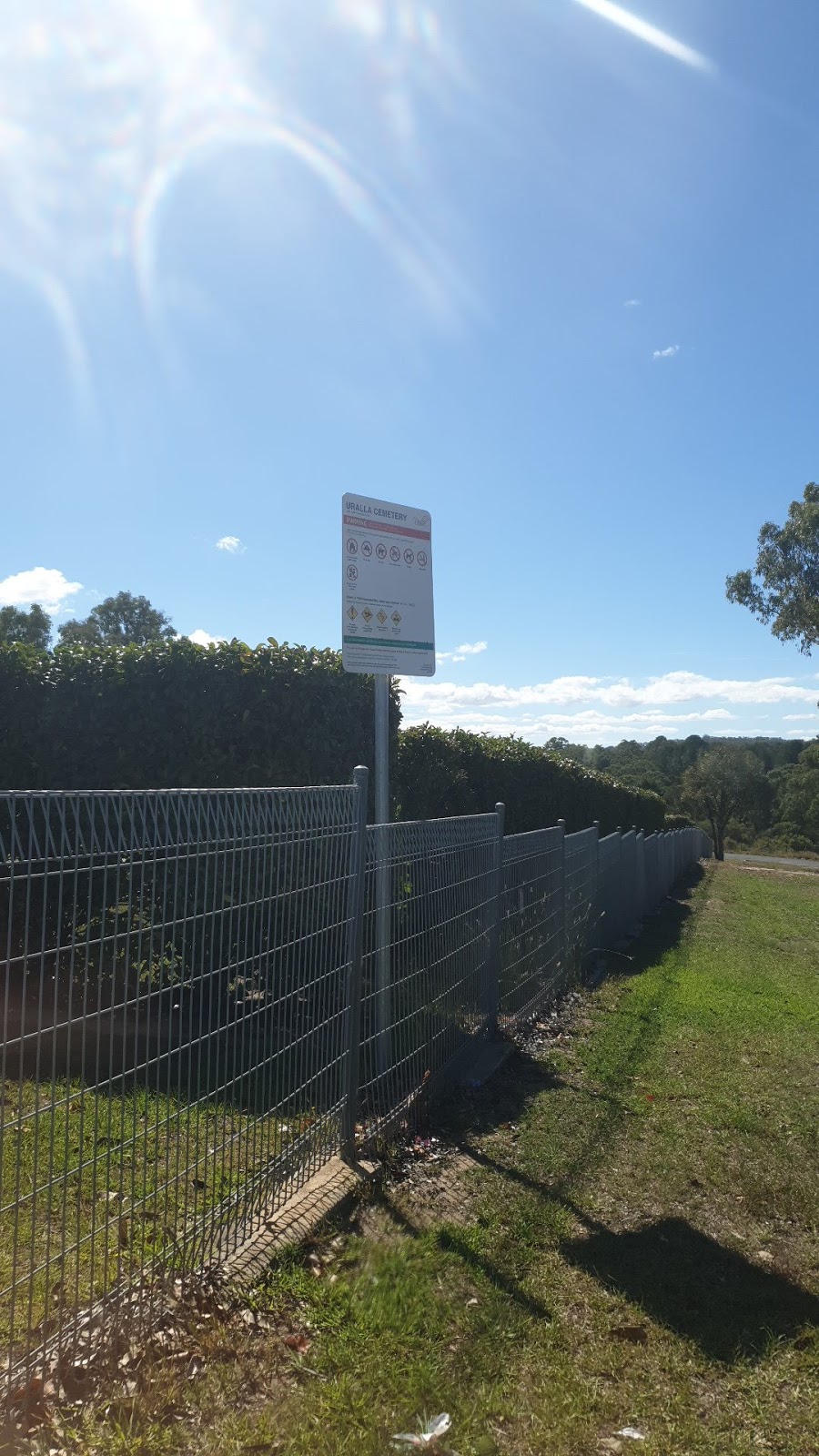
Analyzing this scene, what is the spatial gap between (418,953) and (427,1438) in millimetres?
2697

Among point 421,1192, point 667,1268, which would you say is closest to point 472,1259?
point 421,1192

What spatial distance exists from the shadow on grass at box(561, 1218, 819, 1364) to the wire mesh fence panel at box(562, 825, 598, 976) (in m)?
5.16

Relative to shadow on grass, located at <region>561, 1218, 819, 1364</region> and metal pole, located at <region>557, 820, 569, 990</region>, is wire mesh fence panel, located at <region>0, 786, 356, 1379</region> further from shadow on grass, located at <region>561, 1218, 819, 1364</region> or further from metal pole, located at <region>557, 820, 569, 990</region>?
metal pole, located at <region>557, 820, 569, 990</region>

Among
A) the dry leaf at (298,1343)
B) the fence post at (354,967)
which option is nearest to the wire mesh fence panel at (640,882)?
the fence post at (354,967)

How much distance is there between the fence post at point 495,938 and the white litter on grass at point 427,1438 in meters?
4.07

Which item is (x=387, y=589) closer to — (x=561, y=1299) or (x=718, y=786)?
(x=561, y=1299)

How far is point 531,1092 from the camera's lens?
5926mm

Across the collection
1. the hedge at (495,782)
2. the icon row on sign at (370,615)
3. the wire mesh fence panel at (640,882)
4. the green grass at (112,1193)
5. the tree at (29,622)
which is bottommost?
the wire mesh fence panel at (640,882)

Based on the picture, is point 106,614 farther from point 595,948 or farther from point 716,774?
point 595,948

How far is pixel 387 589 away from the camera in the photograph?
6.30 meters

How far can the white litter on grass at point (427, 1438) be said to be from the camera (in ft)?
8.57

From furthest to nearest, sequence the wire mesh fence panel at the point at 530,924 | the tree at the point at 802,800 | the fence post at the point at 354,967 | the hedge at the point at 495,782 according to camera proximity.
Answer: the tree at the point at 802,800 < the hedge at the point at 495,782 < the wire mesh fence panel at the point at 530,924 < the fence post at the point at 354,967

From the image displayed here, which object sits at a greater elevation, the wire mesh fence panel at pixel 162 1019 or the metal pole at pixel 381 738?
the metal pole at pixel 381 738

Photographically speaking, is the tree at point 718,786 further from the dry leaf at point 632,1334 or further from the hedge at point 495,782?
the dry leaf at point 632,1334
